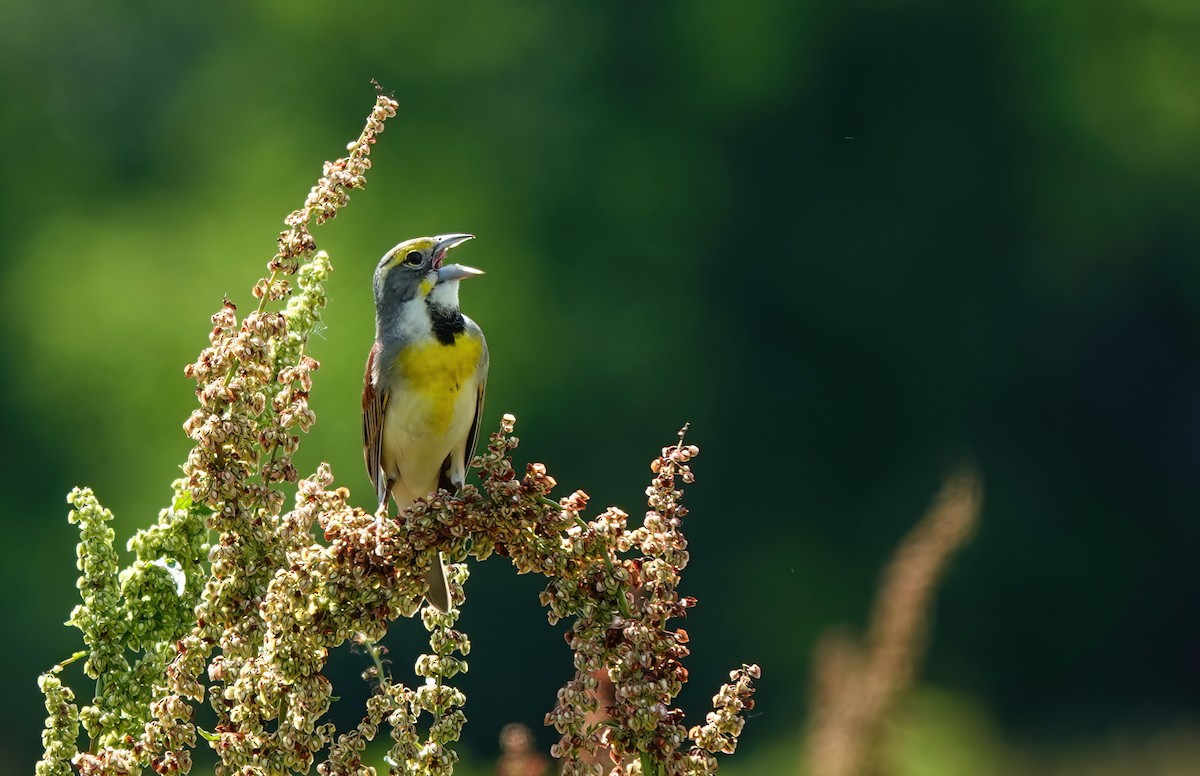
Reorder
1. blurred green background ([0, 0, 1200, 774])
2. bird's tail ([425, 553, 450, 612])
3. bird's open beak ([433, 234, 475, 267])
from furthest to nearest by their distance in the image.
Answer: blurred green background ([0, 0, 1200, 774]) → bird's open beak ([433, 234, 475, 267]) → bird's tail ([425, 553, 450, 612])

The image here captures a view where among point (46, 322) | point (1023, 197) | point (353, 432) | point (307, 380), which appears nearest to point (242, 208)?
point (46, 322)

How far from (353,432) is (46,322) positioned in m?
6.11

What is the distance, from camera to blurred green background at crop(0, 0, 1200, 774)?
20172mm

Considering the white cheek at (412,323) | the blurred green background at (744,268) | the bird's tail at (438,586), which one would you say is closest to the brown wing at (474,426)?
the white cheek at (412,323)

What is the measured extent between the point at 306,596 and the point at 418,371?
1.67 meters

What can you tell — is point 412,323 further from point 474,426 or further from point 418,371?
point 474,426

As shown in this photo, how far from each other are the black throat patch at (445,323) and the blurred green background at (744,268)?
46.5 feet

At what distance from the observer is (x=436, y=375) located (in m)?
4.47

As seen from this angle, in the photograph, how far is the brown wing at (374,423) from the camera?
4.53 metres

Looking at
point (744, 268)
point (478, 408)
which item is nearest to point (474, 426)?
point (478, 408)

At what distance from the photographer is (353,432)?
52.8 ft

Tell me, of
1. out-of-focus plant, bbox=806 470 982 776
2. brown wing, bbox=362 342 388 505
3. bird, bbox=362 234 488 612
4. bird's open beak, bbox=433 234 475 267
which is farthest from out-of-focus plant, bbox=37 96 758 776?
brown wing, bbox=362 342 388 505

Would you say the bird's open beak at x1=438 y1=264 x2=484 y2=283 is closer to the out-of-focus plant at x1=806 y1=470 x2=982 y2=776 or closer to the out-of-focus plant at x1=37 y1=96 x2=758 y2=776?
the out-of-focus plant at x1=37 y1=96 x2=758 y2=776

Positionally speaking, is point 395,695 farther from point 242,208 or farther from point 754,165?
point 754,165
